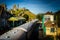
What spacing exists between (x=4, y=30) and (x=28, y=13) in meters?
0.55

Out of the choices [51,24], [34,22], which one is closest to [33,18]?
[34,22]

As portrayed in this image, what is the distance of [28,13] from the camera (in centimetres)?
303

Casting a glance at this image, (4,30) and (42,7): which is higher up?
(42,7)

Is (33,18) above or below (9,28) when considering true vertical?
above

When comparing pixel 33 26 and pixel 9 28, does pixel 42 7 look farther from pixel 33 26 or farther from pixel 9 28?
pixel 9 28

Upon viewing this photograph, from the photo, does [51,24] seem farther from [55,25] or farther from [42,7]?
[42,7]

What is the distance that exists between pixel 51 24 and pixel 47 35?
A: 22cm

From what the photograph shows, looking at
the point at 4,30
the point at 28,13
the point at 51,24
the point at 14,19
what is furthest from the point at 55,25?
the point at 4,30

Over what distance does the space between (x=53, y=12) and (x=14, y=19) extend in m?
0.74

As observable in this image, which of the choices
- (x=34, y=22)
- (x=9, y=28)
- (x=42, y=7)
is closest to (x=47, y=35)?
(x=34, y=22)

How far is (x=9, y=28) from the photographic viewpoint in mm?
2990

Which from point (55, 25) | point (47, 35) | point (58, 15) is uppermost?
point (58, 15)

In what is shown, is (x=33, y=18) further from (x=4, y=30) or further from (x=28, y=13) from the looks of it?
(x=4, y=30)

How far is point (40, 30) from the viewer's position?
117 inches
